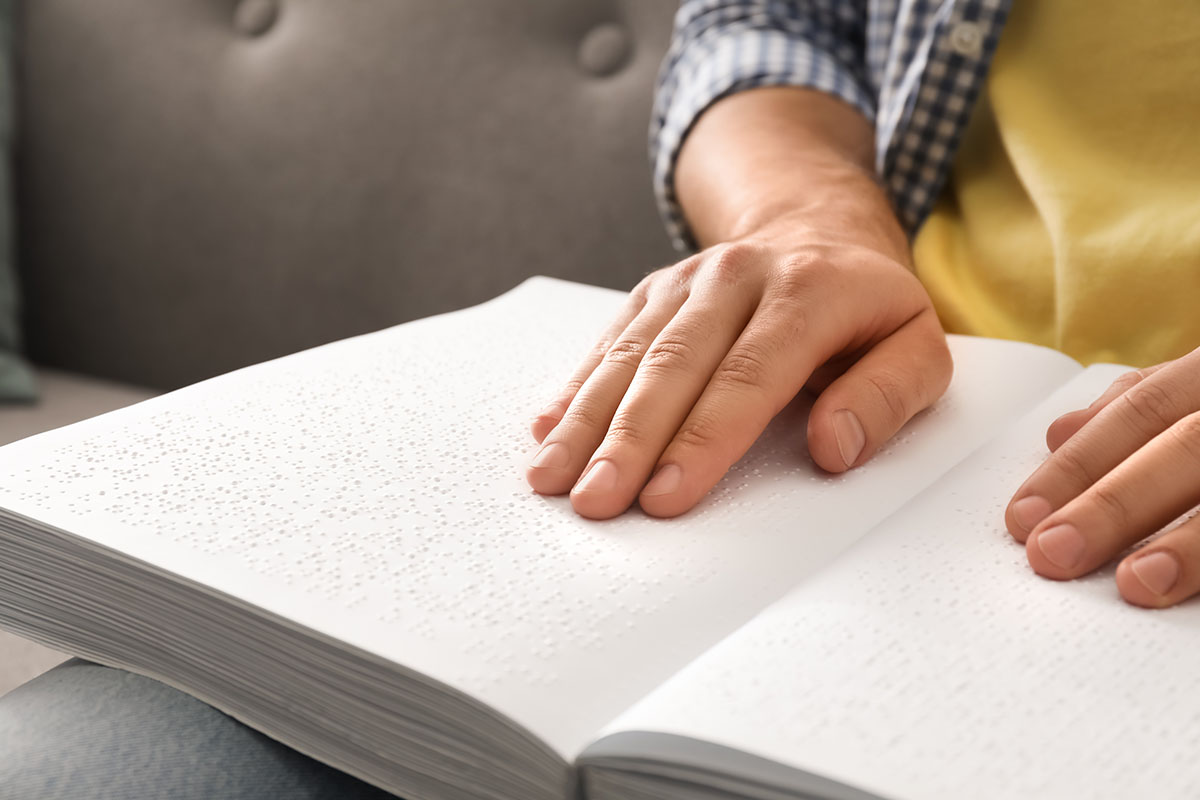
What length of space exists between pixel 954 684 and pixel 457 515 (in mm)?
184

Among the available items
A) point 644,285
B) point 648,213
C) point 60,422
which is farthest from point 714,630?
point 60,422

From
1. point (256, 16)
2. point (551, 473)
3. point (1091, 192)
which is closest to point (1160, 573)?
point (551, 473)

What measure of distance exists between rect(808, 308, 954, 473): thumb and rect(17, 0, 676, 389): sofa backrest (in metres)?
0.47

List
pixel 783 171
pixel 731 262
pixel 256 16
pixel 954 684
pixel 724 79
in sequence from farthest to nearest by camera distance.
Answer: pixel 256 16 < pixel 724 79 < pixel 783 171 < pixel 731 262 < pixel 954 684

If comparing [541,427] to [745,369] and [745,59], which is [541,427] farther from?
[745,59]

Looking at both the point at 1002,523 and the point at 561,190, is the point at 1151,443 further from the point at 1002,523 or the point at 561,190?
the point at 561,190

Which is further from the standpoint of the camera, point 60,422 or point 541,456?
point 60,422

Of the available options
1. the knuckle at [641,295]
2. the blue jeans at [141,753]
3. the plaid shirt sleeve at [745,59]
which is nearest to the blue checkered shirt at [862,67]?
the plaid shirt sleeve at [745,59]

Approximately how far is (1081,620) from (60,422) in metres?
0.88

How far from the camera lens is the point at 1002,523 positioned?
395mm

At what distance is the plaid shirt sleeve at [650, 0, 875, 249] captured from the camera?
82cm

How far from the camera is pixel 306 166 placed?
105 cm

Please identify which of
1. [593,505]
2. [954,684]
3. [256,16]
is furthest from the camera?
[256,16]

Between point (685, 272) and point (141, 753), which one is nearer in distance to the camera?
point (141, 753)
